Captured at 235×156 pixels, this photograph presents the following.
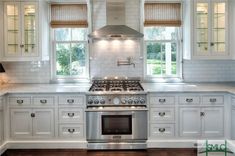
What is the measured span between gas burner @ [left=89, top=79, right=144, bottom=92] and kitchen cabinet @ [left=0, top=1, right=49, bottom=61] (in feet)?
3.44

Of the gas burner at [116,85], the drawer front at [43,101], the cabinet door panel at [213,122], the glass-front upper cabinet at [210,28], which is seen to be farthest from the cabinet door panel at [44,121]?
the glass-front upper cabinet at [210,28]

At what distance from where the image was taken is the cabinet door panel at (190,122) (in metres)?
5.19

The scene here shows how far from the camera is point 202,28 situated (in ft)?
18.6

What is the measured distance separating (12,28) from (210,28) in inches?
126

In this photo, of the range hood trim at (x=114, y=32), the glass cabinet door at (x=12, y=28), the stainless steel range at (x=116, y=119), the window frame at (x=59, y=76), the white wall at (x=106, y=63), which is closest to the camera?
the stainless steel range at (x=116, y=119)

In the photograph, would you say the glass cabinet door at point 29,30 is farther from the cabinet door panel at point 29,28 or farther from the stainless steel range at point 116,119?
the stainless steel range at point 116,119

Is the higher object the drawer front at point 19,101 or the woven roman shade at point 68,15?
the woven roman shade at point 68,15

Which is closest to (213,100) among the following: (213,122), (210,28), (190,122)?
(213,122)

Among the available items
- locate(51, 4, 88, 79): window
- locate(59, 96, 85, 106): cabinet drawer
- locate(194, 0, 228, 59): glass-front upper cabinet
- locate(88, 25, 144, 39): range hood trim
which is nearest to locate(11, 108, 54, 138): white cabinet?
locate(59, 96, 85, 106): cabinet drawer

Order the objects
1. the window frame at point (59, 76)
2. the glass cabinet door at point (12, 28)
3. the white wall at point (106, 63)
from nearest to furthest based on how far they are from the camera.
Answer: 1. the glass cabinet door at point (12, 28)
2. the white wall at point (106, 63)
3. the window frame at point (59, 76)

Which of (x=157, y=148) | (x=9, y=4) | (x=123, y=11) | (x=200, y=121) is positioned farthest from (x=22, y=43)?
(x=200, y=121)

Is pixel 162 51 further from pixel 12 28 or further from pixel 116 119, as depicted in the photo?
pixel 12 28

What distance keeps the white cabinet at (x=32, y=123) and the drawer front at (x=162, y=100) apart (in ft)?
4.91

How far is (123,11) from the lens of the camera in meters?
5.55
